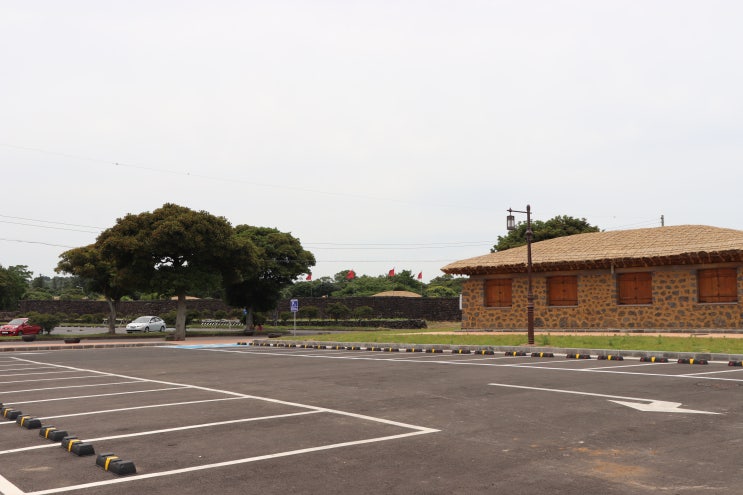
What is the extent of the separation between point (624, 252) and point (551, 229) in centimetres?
2356


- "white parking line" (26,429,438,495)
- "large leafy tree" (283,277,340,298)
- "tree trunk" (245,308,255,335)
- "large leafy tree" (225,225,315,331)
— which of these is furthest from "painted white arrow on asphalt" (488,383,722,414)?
"large leafy tree" (283,277,340,298)

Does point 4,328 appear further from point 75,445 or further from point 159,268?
point 75,445

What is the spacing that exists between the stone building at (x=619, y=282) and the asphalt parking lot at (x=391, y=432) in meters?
13.3

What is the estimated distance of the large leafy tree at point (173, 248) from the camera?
37.8m

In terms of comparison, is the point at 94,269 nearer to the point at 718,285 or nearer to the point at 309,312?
the point at 309,312

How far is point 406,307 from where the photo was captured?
56531mm

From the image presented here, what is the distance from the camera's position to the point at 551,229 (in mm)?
53844

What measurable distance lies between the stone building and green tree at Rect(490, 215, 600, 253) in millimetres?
16879

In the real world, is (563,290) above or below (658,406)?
above

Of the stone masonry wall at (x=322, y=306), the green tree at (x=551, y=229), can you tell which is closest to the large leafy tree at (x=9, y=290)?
the stone masonry wall at (x=322, y=306)

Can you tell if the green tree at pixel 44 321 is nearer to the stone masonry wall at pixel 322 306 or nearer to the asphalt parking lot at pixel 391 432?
the stone masonry wall at pixel 322 306

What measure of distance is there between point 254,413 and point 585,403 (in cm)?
518

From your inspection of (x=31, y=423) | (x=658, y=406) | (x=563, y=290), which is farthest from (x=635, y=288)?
(x=31, y=423)

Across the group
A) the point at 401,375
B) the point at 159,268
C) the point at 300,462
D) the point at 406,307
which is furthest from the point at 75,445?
the point at 406,307
